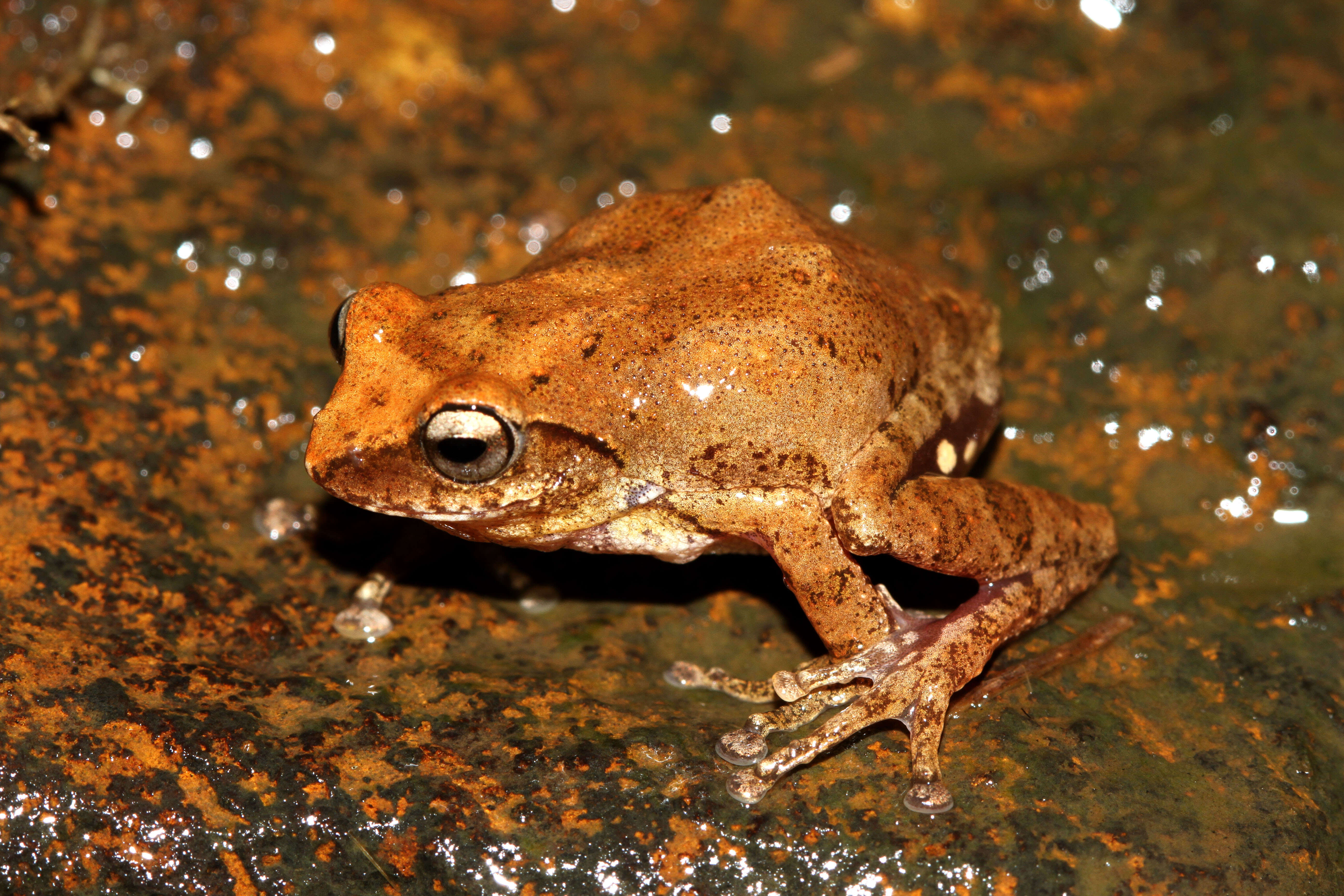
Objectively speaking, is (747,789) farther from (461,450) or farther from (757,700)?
(461,450)

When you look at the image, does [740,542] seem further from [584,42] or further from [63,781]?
[584,42]

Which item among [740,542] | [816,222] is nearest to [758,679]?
[740,542]

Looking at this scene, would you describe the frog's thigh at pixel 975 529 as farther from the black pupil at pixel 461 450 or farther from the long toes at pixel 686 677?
the black pupil at pixel 461 450

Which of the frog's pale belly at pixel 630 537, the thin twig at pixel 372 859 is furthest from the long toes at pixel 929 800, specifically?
the thin twig at pixel 372 859

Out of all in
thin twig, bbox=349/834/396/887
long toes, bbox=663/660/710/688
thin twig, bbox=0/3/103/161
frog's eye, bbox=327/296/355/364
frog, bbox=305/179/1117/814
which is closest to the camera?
thin twig, bbox=349/834/396/887

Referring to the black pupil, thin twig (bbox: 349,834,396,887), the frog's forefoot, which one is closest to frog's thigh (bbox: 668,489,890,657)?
the black pupil

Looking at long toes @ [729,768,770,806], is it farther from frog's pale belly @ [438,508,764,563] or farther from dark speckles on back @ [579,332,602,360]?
dark speckles on back @ [579,332,602,360]
